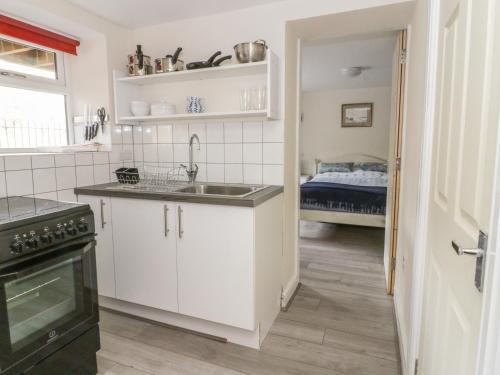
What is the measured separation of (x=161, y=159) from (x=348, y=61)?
112 inches

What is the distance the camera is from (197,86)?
2473 mm

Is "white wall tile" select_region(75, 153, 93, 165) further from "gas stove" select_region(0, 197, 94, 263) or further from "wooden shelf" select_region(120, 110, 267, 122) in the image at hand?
"gas stove" select_region(0, 197, 94, 263)

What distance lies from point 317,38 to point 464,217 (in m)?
1.98

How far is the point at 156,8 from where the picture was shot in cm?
220

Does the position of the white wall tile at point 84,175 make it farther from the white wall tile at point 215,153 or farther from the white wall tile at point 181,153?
the white wall tile at point 215,153

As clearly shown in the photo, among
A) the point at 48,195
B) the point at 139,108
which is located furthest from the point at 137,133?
the point at 48,195

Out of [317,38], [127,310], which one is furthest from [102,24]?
[127,310]

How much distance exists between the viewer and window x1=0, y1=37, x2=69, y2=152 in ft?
6.93

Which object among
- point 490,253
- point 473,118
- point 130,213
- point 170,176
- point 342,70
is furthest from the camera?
point 342,70

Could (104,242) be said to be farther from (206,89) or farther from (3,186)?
(206,89)

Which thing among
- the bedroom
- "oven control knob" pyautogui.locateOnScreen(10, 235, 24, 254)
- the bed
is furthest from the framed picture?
"oven control knob" pyautogui.locateOnScreen(10, 235, 24, 254)

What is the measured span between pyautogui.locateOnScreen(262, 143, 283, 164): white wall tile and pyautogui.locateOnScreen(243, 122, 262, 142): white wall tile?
0.29 feet

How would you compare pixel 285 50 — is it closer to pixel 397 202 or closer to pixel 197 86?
pixel 197 86

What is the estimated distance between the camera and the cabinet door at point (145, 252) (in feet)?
6.48
